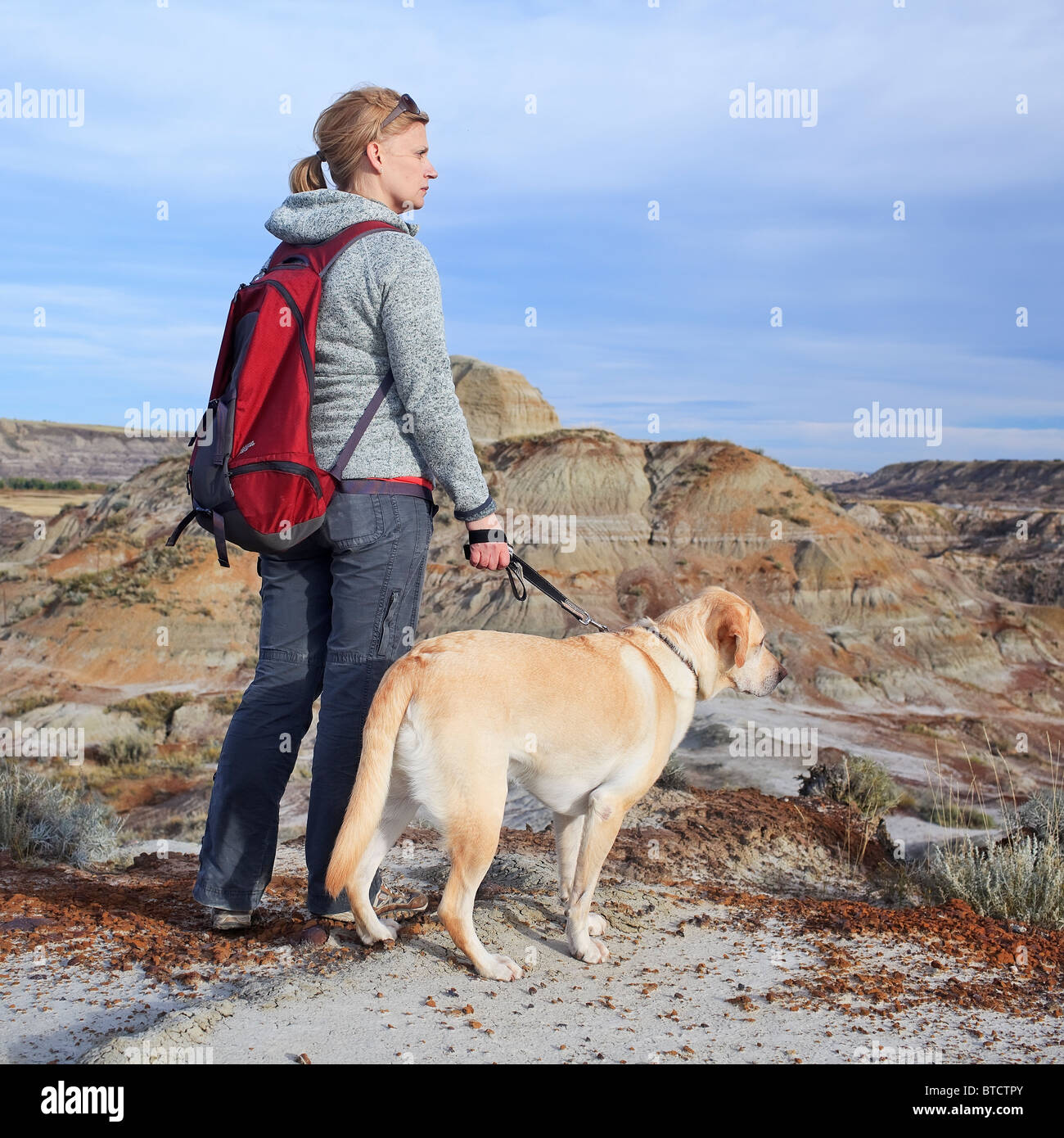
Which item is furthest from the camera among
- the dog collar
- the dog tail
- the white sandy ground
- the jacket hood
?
the dog collar

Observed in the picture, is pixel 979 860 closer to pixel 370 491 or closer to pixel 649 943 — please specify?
pixel 649 943

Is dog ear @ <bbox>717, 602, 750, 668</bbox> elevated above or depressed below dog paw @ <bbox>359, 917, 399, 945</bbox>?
above

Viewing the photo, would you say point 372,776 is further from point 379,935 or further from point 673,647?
point 673,647

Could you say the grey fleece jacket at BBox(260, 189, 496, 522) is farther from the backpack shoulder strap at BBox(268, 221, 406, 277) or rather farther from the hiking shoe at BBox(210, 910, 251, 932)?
the hiking shoe at BBox(210, 910, 251, 932)

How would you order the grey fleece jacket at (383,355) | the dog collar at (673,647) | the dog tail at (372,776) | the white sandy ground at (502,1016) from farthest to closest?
1. the dog collar at (673,647)
2. the grey fleece jacket at (383,355)
3. the dog tail at (372,776)
4. the white sandy ground at (502,1016)

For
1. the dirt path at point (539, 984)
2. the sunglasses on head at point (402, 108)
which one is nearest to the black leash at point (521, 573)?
the dirt path at point (539, 984)

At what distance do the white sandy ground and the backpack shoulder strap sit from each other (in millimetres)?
2549

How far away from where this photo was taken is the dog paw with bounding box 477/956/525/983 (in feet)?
11.3

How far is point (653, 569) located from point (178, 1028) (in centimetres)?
2493

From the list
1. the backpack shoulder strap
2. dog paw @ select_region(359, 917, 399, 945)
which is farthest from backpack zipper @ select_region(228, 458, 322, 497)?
dog paw @ select_region(359, 917, 399, 945)

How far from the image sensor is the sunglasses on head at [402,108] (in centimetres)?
362

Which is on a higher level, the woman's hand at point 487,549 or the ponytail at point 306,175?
the ponytail at point 306,175

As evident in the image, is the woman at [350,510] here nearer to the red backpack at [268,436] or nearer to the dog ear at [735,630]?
the red backpack at [268,436]
